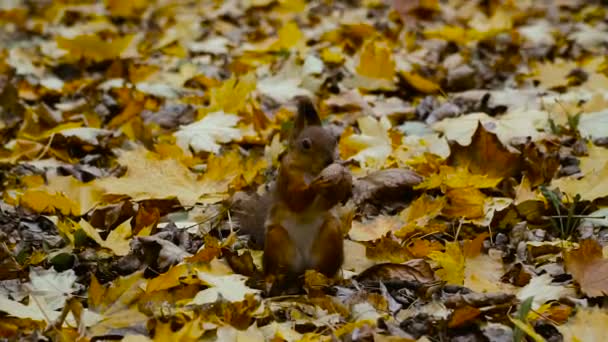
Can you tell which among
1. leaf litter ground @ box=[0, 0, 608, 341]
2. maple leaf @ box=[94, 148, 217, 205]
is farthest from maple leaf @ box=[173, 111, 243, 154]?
maple leaf @ box=[94, 148, 217, 205]

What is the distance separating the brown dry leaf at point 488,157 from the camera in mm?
2953

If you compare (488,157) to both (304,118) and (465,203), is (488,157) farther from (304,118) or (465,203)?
(304,118)

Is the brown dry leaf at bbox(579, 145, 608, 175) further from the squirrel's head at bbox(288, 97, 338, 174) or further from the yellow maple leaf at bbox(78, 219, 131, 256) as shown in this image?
the yellow maple leaf at bbox(78, 219, 131, 256)

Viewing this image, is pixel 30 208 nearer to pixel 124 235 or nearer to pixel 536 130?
pixel 124 235

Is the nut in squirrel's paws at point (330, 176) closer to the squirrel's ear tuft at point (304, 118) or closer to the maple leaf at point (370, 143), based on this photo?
the squirrel's ear tuft at point (304, 118)

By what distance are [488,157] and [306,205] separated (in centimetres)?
103

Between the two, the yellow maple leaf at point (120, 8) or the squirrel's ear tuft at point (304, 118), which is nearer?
the squirrel's ear tuft at point (304, 118)

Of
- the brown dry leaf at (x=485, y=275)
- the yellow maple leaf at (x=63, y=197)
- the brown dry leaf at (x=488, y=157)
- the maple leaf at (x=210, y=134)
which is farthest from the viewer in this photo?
the maple leaf at (x=210, y=134)

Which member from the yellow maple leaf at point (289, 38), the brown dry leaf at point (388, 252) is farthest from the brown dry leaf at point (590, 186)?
the yellow maple leaf at point (289, 38)

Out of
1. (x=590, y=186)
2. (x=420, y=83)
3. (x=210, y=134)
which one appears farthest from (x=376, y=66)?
(x=590, y=186)

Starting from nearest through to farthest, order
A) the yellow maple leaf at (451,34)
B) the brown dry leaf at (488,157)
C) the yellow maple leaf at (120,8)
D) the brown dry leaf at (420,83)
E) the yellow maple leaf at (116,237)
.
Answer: the yellow maple leaf at (116,237) < the brown dry leaf at (488,157) < the brown dry leaf at (420,83) < the yellow maple leaf at (451,34) < the yellow maple leaf at (120,8)

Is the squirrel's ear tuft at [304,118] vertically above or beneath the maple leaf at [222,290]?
above

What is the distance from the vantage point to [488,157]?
297cm

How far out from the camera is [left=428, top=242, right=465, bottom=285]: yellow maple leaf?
2301 millimetres
